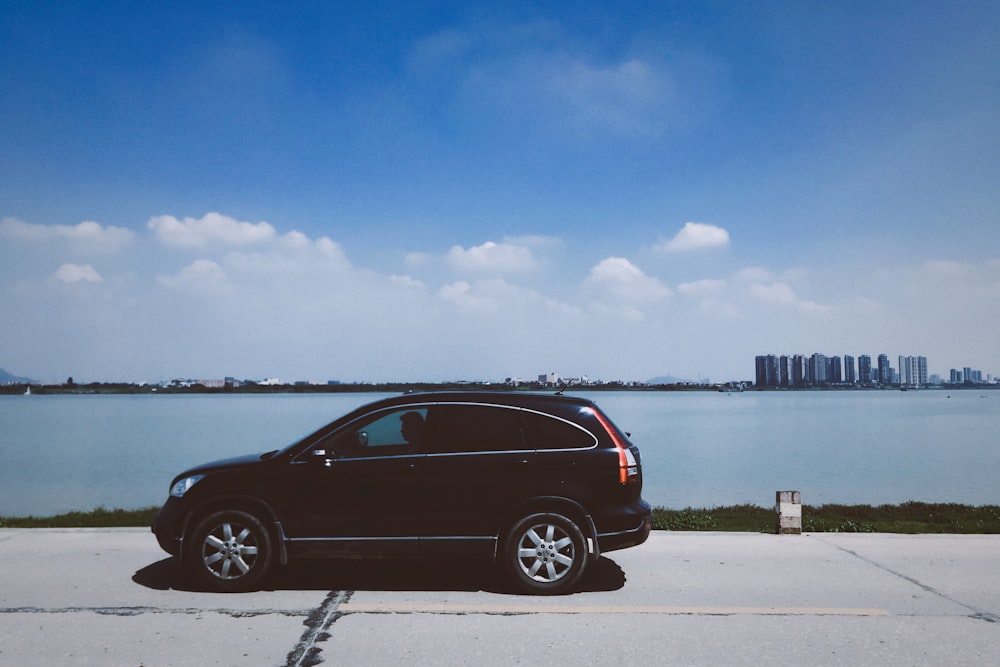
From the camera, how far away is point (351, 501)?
21.9 feet

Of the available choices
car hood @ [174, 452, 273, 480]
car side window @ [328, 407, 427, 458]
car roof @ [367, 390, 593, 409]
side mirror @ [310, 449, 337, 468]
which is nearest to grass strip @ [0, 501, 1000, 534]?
car roof @ [367, 390, 593, 409]

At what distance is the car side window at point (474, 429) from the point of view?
22.4ft

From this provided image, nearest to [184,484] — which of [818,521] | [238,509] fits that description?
[238,509]

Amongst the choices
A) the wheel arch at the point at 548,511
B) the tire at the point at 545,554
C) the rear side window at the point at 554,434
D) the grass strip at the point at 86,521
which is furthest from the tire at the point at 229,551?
the grass strip at the point at 86,521

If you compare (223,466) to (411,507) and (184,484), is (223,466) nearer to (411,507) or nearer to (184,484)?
(184,484)

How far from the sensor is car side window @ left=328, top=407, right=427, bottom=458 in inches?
269

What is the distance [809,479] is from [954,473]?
8561 mm

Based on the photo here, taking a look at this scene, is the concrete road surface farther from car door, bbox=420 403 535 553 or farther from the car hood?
the car hood

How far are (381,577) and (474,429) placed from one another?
1771mm

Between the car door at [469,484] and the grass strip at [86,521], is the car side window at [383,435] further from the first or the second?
the grass strip at [86,521]

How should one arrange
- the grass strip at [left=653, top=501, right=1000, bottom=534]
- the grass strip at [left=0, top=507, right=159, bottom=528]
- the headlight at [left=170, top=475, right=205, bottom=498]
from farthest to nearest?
the grass strip at [left=0, top=507, right=159, bottom=528] → the grass strip at [left=653, top=501, right=1000, bottom=534] → the headlight at [left=170, top=475, right=205, bottom=498]

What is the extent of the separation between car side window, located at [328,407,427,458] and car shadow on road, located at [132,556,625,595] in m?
1.06

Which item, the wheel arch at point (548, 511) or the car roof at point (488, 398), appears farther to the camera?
the car roof at point (488, 398)

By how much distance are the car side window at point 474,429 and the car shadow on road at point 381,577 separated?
1.11 meters
